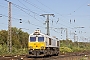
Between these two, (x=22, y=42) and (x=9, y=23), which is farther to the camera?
(x=22, y=42)

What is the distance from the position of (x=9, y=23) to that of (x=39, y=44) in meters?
8.01

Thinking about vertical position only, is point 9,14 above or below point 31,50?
above

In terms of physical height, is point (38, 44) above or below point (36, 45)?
above

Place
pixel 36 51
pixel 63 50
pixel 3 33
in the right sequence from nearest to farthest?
1. pixel 36 51
2. pixel 63 50
3. pixel 3 33

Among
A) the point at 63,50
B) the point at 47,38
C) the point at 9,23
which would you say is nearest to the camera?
the point at 47,38

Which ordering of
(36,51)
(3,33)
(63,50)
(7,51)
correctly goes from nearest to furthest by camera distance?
(36,51), (7,51), (63,50), (3,33)

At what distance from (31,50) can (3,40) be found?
44.6 meters

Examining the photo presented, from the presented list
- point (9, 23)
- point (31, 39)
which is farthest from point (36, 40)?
point (9, 23)

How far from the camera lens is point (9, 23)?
139 feet

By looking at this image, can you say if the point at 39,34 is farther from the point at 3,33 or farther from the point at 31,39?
the point at 3,33

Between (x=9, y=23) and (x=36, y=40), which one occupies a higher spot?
(x=9, y=23)

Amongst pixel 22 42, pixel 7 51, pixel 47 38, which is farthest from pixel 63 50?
pixel 47 38

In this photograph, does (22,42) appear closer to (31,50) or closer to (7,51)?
(7,51)

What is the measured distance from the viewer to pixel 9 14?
4269cm
